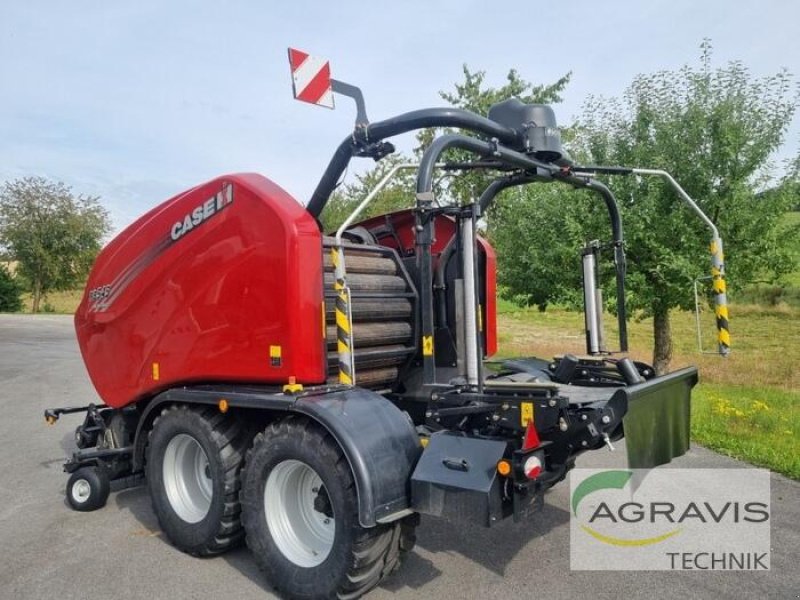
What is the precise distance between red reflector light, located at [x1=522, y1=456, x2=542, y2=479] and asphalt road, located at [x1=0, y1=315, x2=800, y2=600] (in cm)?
83

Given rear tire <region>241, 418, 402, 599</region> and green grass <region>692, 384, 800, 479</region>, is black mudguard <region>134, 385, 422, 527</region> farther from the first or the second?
green grass <region>692, 384, 800, 479</region>

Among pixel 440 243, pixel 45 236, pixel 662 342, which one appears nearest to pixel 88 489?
pixel 440 243

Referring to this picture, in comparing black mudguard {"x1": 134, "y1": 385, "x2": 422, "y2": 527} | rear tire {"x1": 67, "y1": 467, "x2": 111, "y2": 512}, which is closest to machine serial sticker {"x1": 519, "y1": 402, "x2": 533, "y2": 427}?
black mudguard {"x1": 134, "y1": 385, "x2": 422, "y2": 527}

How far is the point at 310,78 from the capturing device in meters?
4.10

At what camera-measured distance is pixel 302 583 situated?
350 cm

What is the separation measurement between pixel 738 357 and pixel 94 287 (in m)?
16.7

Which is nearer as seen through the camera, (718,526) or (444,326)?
(718,526)

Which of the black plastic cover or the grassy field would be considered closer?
the black plastic cover

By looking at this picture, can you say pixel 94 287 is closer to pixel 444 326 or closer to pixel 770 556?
pixel 444 326

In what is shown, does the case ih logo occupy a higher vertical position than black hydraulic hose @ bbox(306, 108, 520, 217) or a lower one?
lower

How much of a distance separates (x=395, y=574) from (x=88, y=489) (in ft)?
Answer: 9.01

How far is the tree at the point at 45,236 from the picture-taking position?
4103 cm

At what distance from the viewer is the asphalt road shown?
3.62m

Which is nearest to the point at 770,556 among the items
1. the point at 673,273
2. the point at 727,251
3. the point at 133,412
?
the point at 133,412
